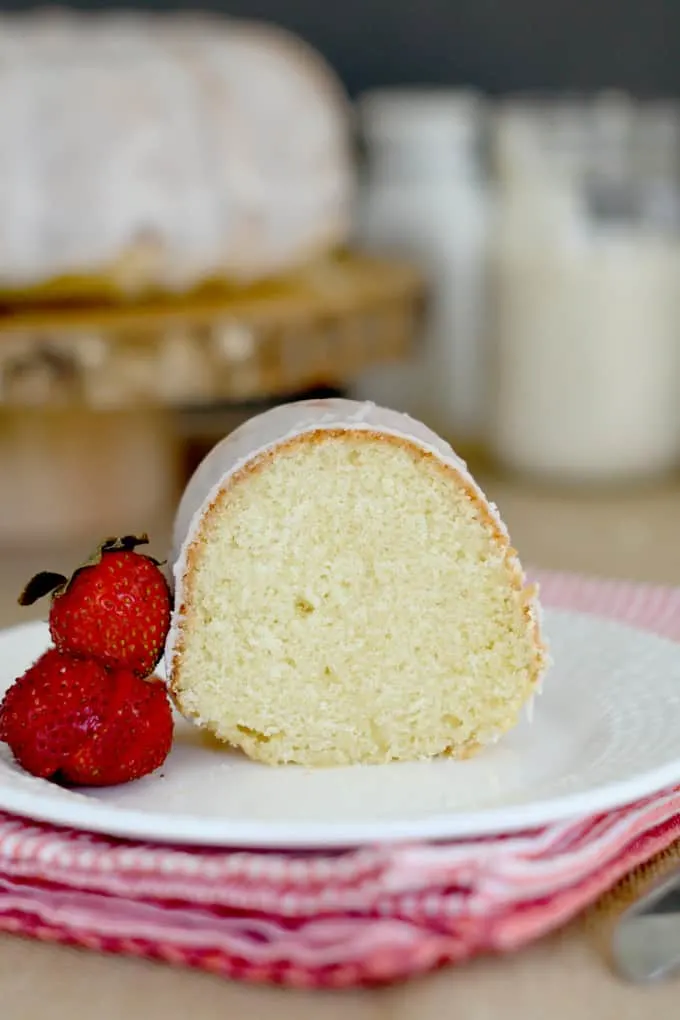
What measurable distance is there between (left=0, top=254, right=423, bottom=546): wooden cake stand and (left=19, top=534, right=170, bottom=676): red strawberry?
518 millimetres

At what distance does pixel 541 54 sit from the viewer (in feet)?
6.61

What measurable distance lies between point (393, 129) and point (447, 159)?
8cm

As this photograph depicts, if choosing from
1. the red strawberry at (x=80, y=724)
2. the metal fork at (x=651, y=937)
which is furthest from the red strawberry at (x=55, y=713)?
the metal fork at (x=651, y=937)

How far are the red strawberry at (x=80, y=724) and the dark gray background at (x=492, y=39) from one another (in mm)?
1482

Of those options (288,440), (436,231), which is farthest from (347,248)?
(288,440)

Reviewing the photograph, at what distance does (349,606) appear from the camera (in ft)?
2.60

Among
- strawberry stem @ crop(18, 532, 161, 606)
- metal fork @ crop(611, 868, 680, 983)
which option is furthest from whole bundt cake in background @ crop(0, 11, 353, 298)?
metal fork @ crop(611, 868, 680, 983)

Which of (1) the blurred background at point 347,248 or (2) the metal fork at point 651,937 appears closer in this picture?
(2) the metal fork at point 651,937

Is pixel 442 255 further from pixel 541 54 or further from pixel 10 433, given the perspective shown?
pixel 10 433

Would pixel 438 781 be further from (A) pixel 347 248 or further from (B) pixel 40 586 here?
(A) pixel 347 248

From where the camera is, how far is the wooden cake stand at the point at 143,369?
1251 millimetres

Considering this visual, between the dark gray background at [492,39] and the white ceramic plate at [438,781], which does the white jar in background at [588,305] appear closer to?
the dark gray background at [492,39]

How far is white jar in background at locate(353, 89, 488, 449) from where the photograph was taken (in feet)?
5.88

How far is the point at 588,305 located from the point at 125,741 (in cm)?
104
